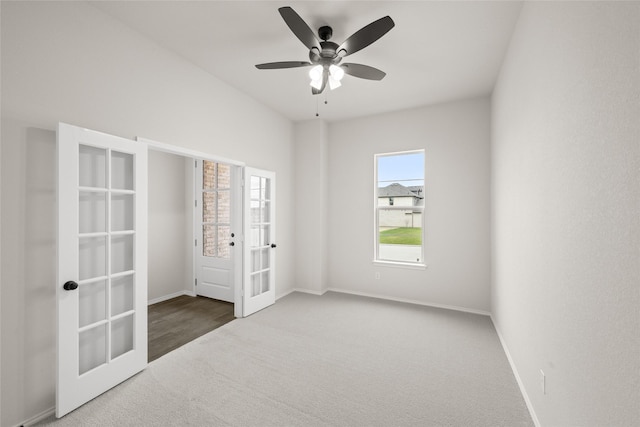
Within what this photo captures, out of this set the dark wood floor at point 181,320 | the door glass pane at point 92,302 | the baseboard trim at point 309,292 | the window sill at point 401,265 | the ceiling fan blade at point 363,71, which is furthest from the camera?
the baseboard trim at point 309,292

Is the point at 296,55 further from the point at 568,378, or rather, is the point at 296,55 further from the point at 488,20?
the point at 568,378

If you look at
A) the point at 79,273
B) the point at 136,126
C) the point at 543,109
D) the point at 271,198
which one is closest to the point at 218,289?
the point at 271,198

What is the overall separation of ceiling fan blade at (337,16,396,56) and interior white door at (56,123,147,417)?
207 centimetres

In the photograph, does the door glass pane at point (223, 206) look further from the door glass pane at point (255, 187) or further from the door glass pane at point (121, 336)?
the door glass pane at point (121, 336)

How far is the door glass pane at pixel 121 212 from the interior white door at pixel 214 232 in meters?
2.03

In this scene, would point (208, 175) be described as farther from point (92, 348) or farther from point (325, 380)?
point (325, 380)

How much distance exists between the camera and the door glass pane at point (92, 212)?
2083mm

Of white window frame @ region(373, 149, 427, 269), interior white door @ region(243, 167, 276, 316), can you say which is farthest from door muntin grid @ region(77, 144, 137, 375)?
white window frame @ region(373, 149, 427, 269)

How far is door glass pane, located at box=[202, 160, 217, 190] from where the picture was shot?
4.61 m

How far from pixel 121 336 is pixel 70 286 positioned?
28.0 inches

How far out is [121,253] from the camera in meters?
2.35

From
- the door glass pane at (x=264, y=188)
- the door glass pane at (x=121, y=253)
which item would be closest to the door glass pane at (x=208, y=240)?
the door glass pane at (x=264, y=188)

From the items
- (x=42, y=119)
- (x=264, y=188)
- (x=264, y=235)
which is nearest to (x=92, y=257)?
(x=42, y=119)

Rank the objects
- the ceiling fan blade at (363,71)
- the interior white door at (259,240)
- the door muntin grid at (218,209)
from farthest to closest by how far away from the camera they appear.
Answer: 1. the door muntin grid at (218,209)
2. the interior white door at (259,240)
3. the ceiling fan blade at (363,71)
